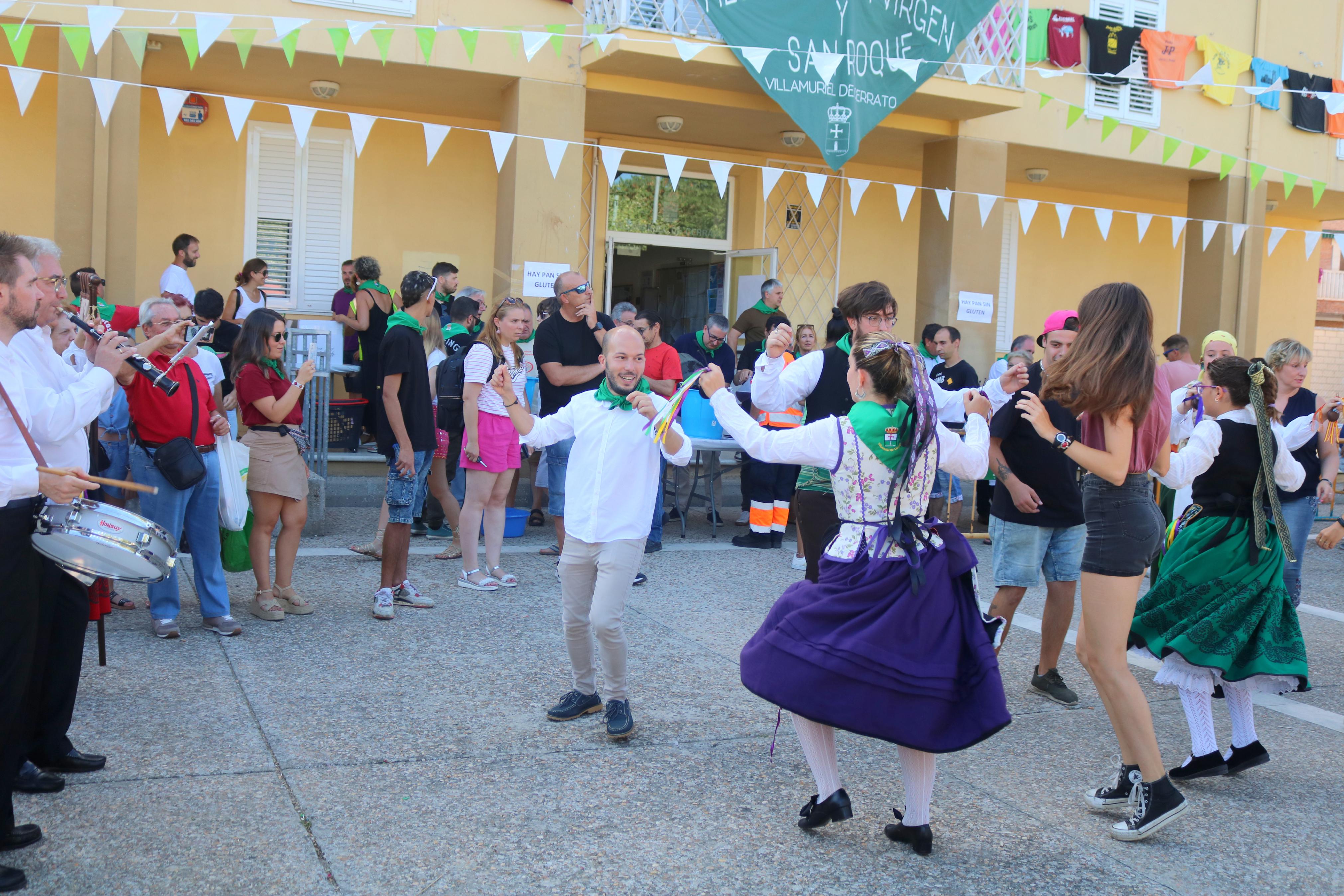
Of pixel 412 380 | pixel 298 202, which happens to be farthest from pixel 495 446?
pixel 298 202

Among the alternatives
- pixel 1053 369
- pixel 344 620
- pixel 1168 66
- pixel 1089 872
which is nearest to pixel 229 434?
pixel 344 620

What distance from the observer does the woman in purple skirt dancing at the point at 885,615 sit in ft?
10.5

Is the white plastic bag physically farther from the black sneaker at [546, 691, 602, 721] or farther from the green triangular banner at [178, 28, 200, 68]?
the green triangular banner at [178, 28, 200, 68]

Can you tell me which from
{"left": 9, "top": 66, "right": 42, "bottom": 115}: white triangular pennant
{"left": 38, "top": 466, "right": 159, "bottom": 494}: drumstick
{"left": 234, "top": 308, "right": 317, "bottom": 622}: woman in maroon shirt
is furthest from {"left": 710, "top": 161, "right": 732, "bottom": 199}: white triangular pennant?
{"left": 38, "top": 466, "right": 159, "bottom": 494}: drumstick

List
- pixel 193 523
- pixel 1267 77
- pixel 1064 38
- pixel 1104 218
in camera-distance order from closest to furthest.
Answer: pixel 193 523, pixel 1104 218, pixel 1064 38, pixel 1267 77

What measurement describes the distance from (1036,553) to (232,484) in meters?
3.92

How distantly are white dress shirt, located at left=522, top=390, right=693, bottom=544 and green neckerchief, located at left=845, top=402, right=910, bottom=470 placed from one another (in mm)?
1001

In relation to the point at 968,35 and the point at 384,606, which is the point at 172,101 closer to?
the point at 384,606

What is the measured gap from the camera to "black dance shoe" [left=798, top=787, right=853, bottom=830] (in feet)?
11.3

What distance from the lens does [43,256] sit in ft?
11.3

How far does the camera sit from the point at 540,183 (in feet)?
36.8

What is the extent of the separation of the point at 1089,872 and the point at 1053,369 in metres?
1.69

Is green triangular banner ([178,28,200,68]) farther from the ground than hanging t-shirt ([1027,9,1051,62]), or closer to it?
closer to it

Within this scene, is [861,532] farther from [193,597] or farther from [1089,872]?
[193,597]
